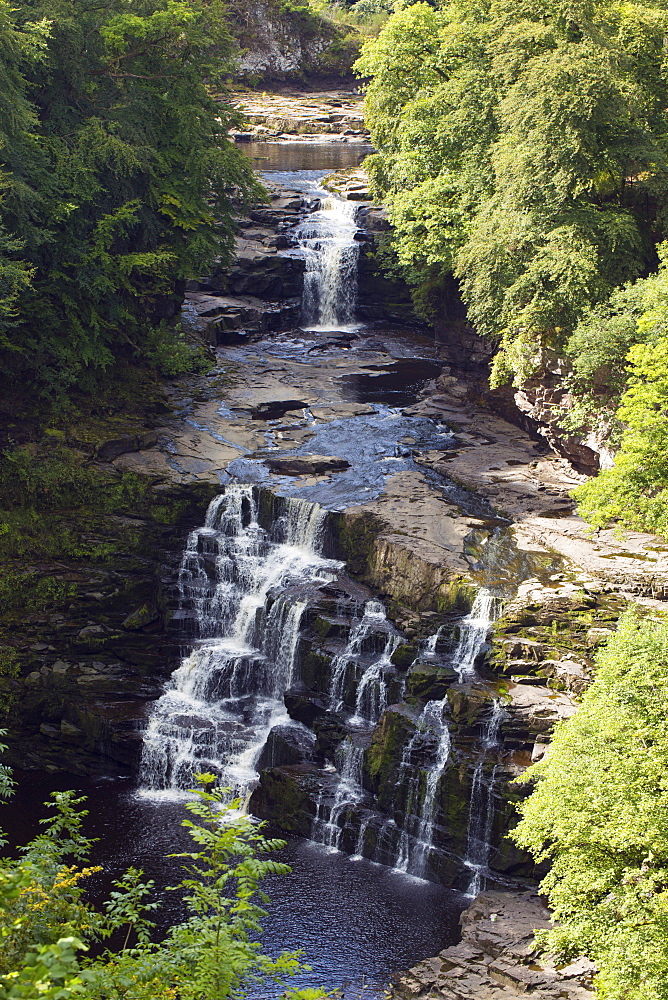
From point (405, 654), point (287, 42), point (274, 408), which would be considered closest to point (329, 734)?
point (405, 654)

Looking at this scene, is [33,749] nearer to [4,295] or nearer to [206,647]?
[206,647]

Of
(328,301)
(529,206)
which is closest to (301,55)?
(328,301)

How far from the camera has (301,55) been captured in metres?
80.4

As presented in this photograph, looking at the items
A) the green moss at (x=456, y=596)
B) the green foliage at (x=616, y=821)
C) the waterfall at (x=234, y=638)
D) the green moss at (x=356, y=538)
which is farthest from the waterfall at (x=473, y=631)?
the green foliage at (x=616, y=821)

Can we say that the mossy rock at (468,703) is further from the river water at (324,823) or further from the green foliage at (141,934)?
the green foliage at (141,934)

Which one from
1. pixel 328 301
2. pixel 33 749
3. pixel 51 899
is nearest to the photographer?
pixel 51 899

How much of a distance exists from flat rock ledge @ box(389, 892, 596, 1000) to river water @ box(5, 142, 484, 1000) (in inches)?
24.6

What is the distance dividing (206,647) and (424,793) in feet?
29.7

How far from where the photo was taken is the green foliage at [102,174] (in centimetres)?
3050

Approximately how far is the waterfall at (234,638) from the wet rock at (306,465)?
5.84 ft

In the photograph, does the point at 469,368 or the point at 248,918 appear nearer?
the point at 248,918

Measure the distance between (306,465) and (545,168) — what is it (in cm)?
1282

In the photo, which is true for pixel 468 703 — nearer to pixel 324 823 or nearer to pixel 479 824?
pixel 479 824

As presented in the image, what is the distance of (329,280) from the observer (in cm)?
4909
